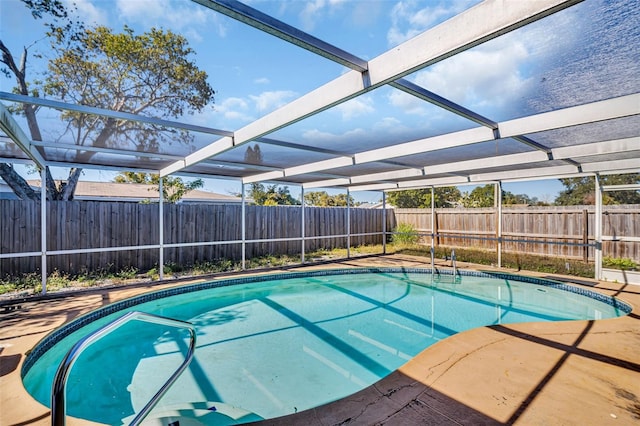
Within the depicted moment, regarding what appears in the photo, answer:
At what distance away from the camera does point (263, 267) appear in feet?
29.8

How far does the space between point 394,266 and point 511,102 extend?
6682 millimetres

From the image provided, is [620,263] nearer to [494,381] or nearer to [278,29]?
[494,381]

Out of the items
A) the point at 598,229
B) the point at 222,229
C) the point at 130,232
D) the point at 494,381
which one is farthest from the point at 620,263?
the point at 130,232

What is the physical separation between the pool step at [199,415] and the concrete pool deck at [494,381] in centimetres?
68

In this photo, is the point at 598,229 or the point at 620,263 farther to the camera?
the point at 620,263

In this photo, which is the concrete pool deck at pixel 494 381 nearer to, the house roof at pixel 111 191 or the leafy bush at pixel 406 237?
the leafy bush at pixel 406 237

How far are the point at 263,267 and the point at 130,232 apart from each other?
3669mm

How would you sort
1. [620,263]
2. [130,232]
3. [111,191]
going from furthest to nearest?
[111,191] → [130,232] → [620,263]

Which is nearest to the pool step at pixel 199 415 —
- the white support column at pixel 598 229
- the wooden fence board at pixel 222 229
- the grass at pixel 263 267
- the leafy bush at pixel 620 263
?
the grass at pixel 263 267

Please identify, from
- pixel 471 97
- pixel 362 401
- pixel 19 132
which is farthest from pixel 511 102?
pixel 19 132

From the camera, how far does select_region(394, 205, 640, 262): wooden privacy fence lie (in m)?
7.79

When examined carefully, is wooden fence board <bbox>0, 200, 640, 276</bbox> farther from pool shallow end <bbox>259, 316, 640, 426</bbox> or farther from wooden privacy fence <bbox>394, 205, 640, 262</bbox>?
pool shallow end <bbox>259, 316, 640, 426</bbox>

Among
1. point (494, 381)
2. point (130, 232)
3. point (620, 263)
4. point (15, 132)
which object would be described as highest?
point (15, 132)

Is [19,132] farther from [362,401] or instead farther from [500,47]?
[500,47]
